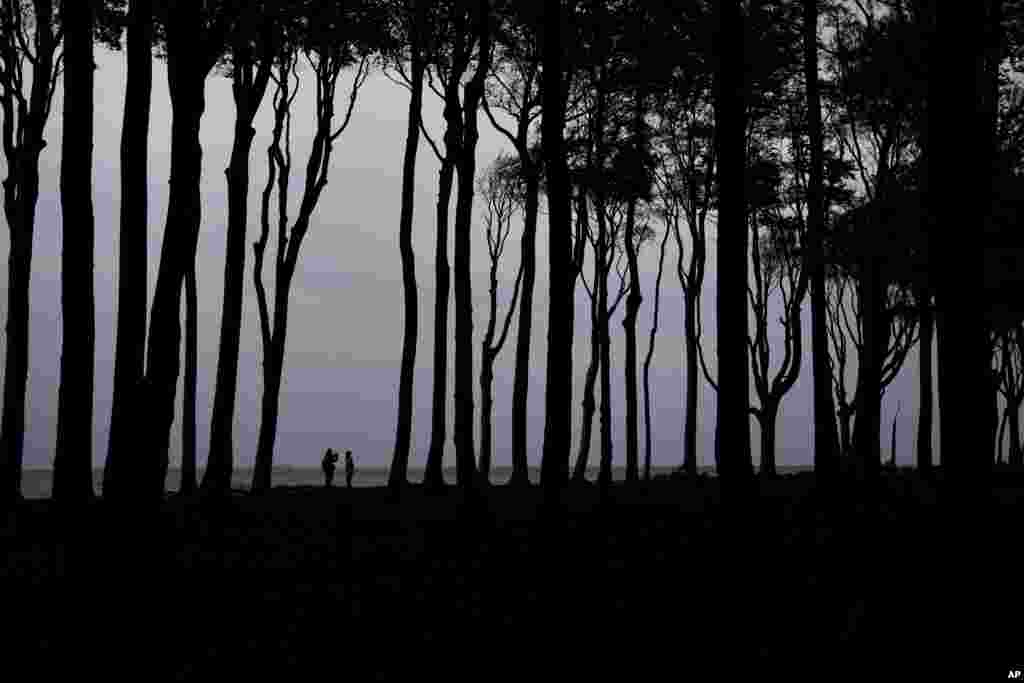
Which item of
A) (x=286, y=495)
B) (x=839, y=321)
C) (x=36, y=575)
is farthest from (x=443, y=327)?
(x=839, y=321)

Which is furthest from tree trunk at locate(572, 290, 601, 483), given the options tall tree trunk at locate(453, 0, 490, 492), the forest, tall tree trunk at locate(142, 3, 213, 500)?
tall tree trunk at locate(142, 3, 213, 500)

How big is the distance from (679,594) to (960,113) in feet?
17.0

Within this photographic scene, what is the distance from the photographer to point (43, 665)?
759 centimetres

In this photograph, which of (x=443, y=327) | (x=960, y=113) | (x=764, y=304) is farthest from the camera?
(x=764, y=304)

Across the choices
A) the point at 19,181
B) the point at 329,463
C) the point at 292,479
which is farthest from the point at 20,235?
the point at 292,479

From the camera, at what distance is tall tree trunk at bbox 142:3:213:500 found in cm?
941

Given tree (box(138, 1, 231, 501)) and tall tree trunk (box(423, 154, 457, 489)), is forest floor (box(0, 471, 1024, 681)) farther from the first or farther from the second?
tall tree trunk (box(423, 154, 457, 489))

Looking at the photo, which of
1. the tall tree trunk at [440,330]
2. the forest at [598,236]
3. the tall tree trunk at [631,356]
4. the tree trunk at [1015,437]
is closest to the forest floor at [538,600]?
the forest at [598,236]

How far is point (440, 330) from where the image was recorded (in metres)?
23.7

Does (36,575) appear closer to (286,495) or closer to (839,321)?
(286,495)

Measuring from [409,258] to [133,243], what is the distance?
14669 mm

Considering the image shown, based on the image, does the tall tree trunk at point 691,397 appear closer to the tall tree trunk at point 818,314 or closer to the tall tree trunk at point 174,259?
the tall tree trunk at point 818,314

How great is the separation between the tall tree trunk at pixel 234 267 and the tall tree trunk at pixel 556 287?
20.4 ft

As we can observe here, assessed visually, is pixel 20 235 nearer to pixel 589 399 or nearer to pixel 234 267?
pixel 234 267
